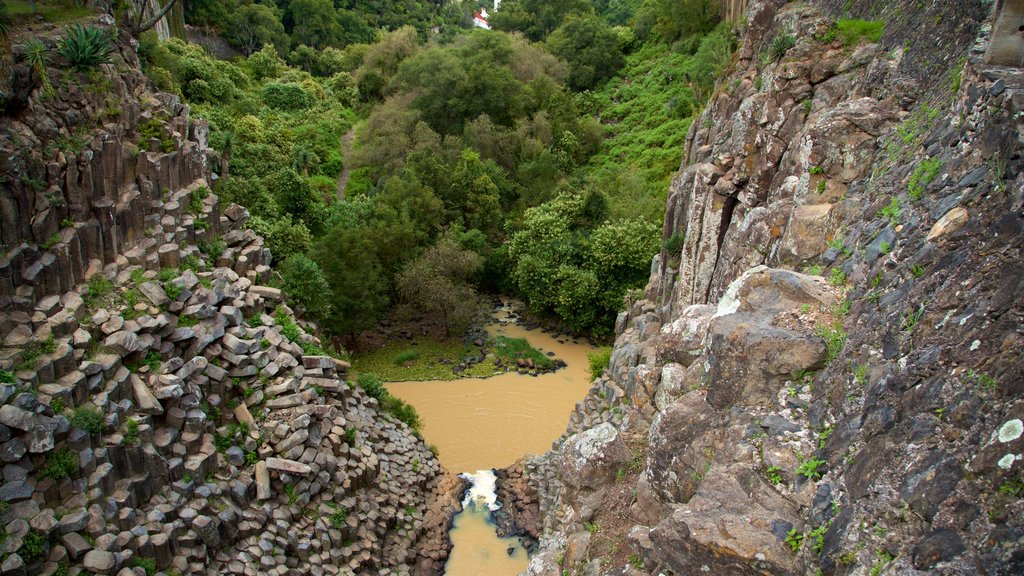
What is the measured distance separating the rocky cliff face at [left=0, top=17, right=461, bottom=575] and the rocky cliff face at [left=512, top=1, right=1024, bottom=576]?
6260 millimetres

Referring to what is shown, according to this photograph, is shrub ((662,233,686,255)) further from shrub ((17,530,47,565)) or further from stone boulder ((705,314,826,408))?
shrub ((17,530,47,565))

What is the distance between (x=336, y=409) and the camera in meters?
18.1

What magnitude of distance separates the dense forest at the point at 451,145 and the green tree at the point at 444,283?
0.10m

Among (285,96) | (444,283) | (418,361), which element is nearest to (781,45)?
(444,283)

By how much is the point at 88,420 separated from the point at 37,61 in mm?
Answer: 9139

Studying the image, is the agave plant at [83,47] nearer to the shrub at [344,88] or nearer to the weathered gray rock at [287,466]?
the weathered gray rock at [287,466]

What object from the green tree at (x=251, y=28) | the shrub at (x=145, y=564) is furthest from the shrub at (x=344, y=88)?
the shrub at (x=145, y=564)

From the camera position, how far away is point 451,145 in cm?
3900

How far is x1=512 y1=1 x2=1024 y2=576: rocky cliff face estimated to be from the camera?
5613mm

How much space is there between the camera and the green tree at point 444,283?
1096 inches

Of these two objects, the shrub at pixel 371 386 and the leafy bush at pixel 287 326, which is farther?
the shrub at pixel 371 386

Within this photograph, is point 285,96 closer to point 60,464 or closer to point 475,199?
point 475,199

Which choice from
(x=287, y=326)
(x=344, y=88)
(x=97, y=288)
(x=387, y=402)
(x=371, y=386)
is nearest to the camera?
(x=97, y=288)

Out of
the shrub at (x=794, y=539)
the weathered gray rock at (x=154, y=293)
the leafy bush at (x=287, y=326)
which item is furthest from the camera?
the leafy bush at (x=287, y=326)
